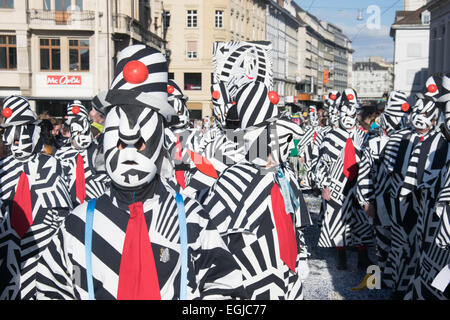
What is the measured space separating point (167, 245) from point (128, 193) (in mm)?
297

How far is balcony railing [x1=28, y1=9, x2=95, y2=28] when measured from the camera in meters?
30.8

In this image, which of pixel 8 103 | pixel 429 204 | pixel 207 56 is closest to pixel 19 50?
pixel 207 56

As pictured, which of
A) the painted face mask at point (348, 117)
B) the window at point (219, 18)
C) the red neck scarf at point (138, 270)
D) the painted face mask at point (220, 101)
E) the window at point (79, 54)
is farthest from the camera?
the window at point (219, 18)

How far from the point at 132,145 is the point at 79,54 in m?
30.9

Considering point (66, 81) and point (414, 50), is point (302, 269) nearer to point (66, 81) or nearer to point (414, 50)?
point (66, 81)

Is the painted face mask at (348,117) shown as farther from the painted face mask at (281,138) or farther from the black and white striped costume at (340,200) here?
the painted face mask at (281,138)

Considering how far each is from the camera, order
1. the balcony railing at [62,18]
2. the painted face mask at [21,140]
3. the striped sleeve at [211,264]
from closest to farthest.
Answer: the striped sleeve at [211,264] < the painted face mask at [21,140] < the balcony railing at [62,18]

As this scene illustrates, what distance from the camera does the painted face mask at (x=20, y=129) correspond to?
189 inches

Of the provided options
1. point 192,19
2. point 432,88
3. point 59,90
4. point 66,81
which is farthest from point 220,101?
point 192,19

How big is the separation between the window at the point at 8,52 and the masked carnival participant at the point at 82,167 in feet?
84.8

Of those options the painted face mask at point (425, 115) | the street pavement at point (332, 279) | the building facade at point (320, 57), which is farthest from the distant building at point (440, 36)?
the painted face mask at point (425, 115)

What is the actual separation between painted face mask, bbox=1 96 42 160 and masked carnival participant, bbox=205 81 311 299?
80.1 inches
